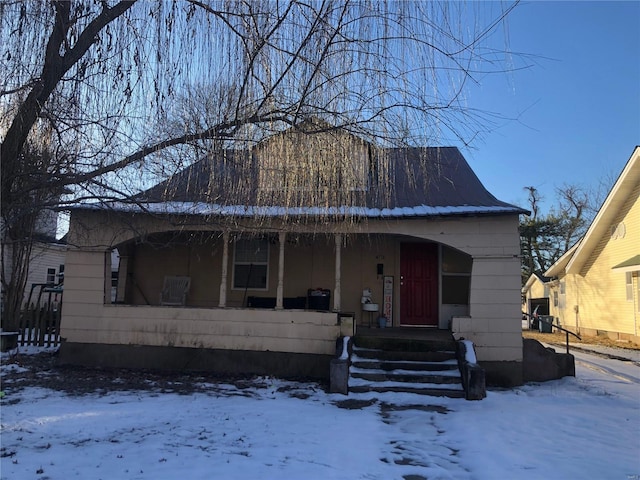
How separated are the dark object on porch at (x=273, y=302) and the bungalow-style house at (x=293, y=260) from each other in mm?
34

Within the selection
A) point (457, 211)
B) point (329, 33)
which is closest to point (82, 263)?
point (457, 211)

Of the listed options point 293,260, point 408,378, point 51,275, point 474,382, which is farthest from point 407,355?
point 51,275

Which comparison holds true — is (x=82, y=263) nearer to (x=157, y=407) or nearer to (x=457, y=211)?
(x=157, y=407)

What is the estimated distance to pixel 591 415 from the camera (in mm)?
6734

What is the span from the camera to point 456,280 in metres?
11.3

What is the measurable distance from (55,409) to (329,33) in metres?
5.99

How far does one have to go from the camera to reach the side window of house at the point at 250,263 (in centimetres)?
1155

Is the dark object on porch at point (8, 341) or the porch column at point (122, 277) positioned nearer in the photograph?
the dark object on porch at point (8, 341)

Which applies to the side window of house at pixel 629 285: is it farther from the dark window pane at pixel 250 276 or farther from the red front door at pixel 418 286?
the dark window pane at pixel 250 276

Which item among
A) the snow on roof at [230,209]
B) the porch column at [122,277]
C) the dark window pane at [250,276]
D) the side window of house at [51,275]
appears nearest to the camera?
the snow on roof at [230,209]

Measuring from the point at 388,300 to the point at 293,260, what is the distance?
2.45m

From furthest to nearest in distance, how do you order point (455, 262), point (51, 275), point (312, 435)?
1. point (51, 275)
2. point (455, 262)
3. point (312, 435)

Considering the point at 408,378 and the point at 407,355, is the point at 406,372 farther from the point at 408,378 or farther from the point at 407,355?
the point at 407,355

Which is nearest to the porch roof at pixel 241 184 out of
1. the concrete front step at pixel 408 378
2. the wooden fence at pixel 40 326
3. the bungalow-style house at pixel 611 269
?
the concrete front step at pixel 408 378
